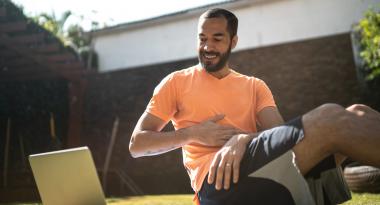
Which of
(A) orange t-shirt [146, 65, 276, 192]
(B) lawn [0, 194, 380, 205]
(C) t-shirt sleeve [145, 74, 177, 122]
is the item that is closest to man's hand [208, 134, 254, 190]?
(A) orange t-shirt [146, 65, 276, 192]

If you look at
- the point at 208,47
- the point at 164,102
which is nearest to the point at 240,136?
the point at 164,102

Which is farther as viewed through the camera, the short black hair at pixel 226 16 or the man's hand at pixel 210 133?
the short black hair at pixel 226 16

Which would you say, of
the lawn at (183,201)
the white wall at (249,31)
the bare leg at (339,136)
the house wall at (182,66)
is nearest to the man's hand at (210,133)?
the bare leg at (339,136)

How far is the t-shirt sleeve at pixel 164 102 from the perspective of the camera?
5.41 ft

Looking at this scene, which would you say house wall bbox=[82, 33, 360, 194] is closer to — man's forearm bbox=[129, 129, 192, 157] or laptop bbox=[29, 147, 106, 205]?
laptop bbox=[29, 147, 106, 205]

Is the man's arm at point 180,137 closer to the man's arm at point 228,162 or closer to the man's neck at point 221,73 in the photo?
the man's arm at point 228,162

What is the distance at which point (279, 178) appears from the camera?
1.23m

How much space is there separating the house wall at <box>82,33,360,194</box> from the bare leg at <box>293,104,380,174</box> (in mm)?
5711

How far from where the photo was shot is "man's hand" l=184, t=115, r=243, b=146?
58.0 inches

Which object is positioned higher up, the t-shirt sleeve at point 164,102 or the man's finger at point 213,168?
the t-shirt sleeve at point 164,102

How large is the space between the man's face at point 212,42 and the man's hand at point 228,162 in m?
0.50

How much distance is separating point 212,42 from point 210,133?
49 centimetres

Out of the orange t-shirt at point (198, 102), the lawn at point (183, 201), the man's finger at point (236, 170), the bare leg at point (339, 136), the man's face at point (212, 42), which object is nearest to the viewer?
the bare leg at point (339, 136)

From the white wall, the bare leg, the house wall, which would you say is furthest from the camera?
the white wall
